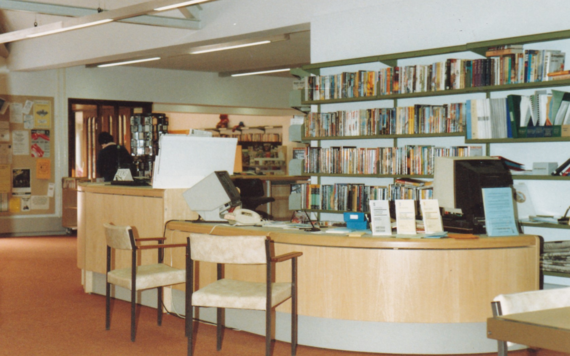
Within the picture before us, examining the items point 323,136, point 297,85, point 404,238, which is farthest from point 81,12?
point 404,238

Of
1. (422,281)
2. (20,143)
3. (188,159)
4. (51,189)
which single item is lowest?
(422,281)

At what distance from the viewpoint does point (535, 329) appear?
2.02m

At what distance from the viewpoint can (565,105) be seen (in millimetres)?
4879

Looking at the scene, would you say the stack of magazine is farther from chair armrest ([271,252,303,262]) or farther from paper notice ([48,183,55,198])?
paper notice ([48,183,55,198])

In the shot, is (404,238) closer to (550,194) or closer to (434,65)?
(550,194)

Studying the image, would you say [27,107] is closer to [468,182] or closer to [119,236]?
[119,236]

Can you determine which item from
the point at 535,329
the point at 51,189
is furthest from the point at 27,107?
the point at 535,329

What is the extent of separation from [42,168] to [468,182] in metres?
Answer: 8.86

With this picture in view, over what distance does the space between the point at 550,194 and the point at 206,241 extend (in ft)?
9.77

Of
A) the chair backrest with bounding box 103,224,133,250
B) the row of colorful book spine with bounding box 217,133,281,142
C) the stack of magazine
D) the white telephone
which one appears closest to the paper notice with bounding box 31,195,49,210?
the row of colorful book spine with bounding box 217,133,281,142

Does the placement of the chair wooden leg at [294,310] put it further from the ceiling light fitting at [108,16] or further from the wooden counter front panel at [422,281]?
the ceiling light fitting at [108,16]

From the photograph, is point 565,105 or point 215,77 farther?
point 215,77

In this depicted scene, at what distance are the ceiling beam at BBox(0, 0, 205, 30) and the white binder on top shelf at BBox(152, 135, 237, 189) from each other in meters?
2.49

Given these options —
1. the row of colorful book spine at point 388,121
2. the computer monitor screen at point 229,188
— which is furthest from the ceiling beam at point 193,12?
the computer monitor screen at point 229,188
